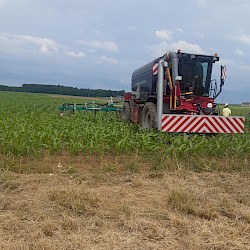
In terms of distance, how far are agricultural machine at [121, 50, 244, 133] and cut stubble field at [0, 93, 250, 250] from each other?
38.0 inches

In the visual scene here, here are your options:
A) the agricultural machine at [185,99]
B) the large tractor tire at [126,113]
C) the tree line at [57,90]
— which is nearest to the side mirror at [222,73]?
the agricultural machine at [185,99]

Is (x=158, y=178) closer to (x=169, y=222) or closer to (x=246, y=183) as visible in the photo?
(x=246, y=183)

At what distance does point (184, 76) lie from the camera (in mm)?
10320

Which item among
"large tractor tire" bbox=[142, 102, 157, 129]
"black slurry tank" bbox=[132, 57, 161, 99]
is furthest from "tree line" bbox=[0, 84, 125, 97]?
"large tractor tire" bbox=[142, 102, 157, 129]

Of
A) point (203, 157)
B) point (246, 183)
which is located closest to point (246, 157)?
point (203, 157)

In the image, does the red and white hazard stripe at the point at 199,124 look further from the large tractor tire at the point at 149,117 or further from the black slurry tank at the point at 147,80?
the black slurry tank at the point at 147,80

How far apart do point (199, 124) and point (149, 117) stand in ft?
6.85

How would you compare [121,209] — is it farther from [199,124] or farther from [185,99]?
[185,99]

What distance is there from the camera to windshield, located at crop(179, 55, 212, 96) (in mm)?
10320

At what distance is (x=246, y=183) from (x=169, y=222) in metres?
2.30

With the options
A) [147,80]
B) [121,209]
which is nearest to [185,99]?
[147,80]

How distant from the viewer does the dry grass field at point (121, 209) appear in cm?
338

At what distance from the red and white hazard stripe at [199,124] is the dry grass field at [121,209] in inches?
115

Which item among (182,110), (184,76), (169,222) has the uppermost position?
(184,76)
